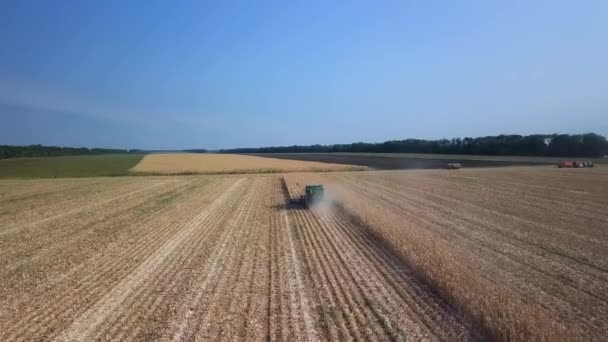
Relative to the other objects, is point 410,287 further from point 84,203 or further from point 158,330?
point 84,203

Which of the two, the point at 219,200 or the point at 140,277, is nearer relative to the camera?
the point at 140,277

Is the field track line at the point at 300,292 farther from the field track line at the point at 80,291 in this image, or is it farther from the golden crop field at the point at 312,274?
the field track line at the point at 80,291

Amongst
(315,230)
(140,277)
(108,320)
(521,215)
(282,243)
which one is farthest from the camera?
(521,215)

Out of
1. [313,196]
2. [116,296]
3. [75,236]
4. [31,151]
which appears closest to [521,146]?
[313,196]

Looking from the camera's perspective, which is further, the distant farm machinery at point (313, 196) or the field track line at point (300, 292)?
the distant farm machinery at point (313, 196)

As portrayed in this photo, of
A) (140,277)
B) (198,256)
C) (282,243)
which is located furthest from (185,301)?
(282,243)

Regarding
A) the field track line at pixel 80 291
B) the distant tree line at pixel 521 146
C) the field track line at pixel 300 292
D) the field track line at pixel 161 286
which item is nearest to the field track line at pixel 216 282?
the field track line at pixel 161 286
